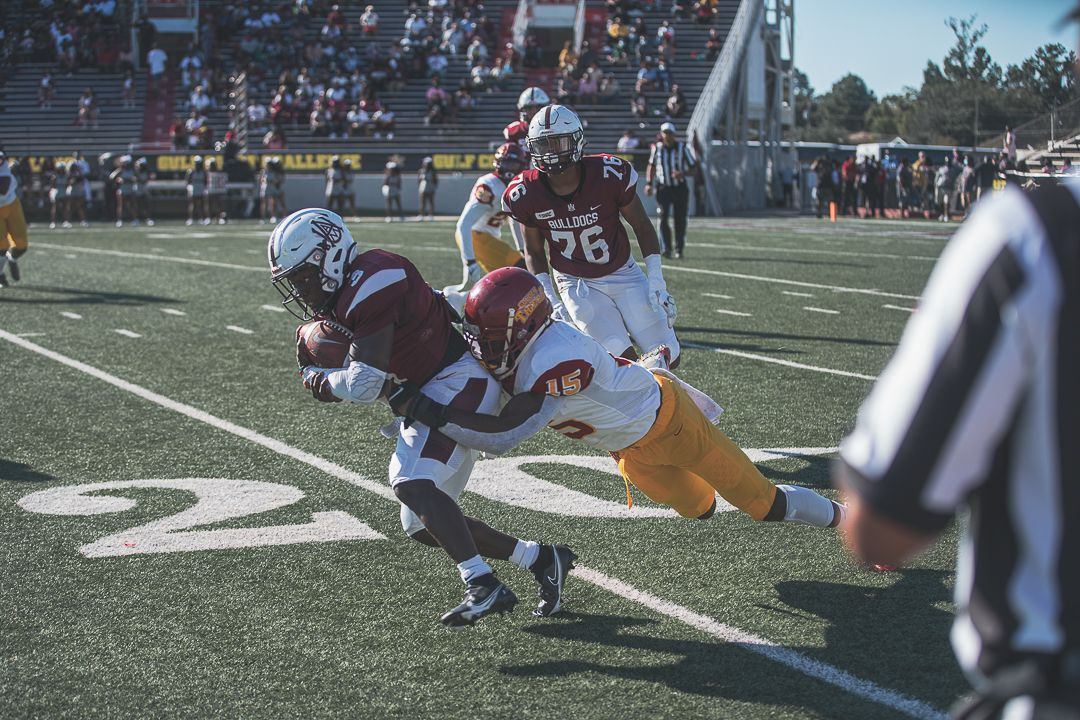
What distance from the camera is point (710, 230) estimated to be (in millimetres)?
23141

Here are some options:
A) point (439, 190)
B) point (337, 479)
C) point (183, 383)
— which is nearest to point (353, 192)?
point (439, 190)

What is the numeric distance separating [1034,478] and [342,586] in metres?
3.33

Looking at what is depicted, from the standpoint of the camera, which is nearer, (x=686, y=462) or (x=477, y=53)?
(x=686, y=462)

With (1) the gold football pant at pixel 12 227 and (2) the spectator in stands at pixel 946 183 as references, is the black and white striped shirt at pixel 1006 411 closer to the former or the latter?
(1) the gold football pant at pixel 12 227

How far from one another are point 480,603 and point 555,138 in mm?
3072

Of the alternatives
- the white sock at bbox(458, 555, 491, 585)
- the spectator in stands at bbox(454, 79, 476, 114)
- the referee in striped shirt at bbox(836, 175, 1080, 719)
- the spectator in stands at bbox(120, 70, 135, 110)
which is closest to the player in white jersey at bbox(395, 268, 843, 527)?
the white sock at bbox(458, 555, 491, 585)

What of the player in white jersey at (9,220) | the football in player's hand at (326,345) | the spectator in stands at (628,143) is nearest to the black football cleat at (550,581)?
the football in player's hand at (326,345)

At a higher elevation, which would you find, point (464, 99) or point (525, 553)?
point (464, 99)

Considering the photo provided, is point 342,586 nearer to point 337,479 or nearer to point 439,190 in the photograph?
point 337,479

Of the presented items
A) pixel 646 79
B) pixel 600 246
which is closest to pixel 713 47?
pixel 646 79

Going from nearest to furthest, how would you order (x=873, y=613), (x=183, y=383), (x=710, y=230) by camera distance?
(x=873, y=613) < (x=183, y=383) < (x=710, y=230)

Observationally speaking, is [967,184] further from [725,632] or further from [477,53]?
[725,632]

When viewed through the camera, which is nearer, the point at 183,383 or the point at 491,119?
the point at 183,383

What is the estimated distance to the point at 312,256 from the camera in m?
4.16
